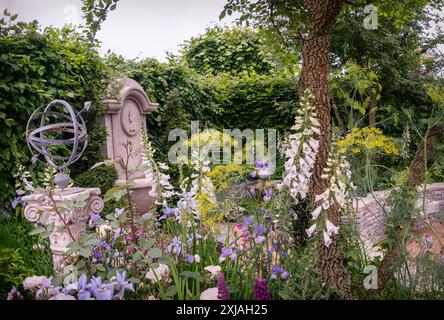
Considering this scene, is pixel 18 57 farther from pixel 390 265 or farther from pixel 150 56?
pixel 390 265

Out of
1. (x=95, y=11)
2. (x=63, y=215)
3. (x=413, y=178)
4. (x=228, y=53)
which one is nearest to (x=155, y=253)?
(x=413, y=178)

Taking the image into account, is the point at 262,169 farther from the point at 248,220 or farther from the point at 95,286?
the point at 95,286

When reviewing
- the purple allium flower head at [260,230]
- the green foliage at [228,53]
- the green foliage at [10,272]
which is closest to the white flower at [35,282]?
the green foliage at [10,272]

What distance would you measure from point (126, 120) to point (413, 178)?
419 centimetres

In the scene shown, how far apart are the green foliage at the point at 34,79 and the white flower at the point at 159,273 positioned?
263cm

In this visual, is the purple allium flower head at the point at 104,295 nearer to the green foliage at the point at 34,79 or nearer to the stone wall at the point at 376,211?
the green foliage at the point at 34,79

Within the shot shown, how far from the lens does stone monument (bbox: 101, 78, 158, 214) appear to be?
528 cm

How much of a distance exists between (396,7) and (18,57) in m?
3.53

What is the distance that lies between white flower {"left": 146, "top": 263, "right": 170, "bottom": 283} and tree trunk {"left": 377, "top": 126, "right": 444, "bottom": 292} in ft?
3.59

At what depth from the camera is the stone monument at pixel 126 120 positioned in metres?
5.28

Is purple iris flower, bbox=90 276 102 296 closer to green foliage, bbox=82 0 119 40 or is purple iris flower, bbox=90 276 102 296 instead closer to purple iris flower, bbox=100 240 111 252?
purple iris flower, bbox=100 240 111 252

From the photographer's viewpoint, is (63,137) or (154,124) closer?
(63,137)
